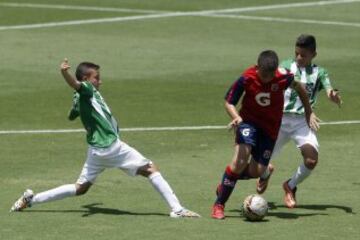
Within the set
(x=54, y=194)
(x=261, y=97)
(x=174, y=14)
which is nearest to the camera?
(x=261, y=97)

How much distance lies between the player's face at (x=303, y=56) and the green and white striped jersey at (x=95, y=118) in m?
2.70

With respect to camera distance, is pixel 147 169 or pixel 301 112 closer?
pixel 147 169

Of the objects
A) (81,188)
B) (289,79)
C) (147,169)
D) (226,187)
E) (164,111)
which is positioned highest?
(289,79)

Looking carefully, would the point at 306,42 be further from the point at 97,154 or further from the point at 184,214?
the point at 97,154

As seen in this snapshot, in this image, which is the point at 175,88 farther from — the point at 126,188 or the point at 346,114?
the point at 126,188

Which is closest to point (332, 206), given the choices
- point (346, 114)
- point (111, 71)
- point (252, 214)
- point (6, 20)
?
point (252, 214)

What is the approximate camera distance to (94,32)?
108 feet

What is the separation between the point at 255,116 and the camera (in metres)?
14.6

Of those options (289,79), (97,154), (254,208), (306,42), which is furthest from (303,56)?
(97,154)

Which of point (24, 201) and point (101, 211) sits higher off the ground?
point (24, 201)

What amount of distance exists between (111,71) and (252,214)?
13.6 metres

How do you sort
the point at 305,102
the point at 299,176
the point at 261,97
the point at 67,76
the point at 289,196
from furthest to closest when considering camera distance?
1. the point at 299,176
2. the point at 289,196
3. the point at 305,102
4. the point at 261,97
5. the point at 67,76

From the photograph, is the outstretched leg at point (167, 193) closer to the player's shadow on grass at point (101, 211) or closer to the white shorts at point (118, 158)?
the white shorts at point (118, 158)

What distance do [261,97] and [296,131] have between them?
4.92 ft
